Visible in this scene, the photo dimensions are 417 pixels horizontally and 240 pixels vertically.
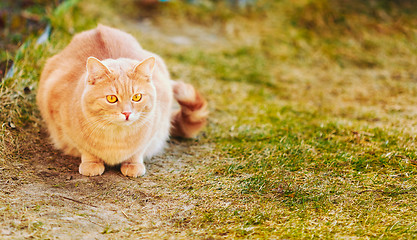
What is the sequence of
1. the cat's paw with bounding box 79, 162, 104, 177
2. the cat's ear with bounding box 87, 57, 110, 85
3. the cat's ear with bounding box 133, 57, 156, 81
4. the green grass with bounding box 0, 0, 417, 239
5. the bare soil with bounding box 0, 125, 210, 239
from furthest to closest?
the cat's paw with bounding box 79, 162, 104, 177, the cat's ear with bounding box 133, 57, 156, 81, the cat's ear with bounding box 87, 57, 110, 85, the green grass with bounding box 0, 0, 417, 239, the bare soil with bounding box 0, 125, 210, 239

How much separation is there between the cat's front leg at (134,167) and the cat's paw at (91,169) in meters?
0.14

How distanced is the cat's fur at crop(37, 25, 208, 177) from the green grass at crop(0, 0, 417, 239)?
0.87 ft

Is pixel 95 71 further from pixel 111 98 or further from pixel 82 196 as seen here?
pixel 82 196

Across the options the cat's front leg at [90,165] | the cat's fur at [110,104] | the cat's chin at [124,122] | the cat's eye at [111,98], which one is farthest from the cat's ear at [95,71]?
the cat's front leg at [90,165]

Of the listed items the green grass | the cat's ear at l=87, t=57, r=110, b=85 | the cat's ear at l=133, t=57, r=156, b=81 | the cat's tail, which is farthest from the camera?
the cat's tail

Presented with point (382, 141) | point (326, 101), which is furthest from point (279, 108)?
point (382, 141)

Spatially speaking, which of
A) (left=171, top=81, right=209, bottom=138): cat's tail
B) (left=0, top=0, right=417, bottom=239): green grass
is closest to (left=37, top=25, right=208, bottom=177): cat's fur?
(left=171, top=81, right=209, bottom=138): cat's tail

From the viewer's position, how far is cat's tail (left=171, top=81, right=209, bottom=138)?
3045 millimetres

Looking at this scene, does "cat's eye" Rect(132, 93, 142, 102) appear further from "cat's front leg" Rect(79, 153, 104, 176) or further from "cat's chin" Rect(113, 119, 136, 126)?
"cat's front leg" Rect(79, 153, 104, 176)

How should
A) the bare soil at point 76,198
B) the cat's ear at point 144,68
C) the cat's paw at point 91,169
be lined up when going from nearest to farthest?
the bare soil at point 76,198
the cat's ear at point 144,68
the cat's paw at point 91,169

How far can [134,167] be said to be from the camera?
257 cm

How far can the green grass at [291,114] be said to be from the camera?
213 centimetres

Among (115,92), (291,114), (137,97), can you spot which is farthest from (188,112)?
(291,114)

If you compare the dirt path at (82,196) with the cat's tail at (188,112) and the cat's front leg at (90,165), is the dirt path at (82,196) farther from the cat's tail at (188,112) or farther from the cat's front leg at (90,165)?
the cat's tail at (188,112)
